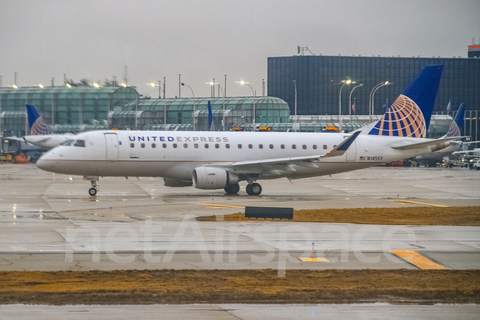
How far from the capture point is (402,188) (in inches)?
1578

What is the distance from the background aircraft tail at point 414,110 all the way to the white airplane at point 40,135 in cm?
4241

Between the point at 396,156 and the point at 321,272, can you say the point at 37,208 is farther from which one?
the point at 396,156

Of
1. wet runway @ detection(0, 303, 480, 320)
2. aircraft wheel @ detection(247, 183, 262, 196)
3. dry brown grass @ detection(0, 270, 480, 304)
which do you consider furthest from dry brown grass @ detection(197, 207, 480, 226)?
wet runway @ detection(0, 303, 480, 320)

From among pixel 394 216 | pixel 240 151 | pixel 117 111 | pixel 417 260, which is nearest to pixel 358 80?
pixel 117 111

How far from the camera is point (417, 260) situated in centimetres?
1480

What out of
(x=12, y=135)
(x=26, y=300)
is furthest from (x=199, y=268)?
(x=12, y=135)

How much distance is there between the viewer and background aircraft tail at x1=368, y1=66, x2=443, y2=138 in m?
38.1

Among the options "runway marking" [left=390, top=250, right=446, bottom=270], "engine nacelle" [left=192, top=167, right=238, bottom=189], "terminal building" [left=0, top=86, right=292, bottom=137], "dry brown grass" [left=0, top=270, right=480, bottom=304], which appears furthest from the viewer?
"terminal building" [left=0, top=86, right=292, bottom=137]

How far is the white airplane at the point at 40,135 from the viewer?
68625mm

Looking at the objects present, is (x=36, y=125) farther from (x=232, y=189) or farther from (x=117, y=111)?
(x=232, y=189)

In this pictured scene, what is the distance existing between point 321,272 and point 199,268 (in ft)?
9.24

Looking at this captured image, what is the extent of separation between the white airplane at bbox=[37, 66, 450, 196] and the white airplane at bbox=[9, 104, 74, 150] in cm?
3835

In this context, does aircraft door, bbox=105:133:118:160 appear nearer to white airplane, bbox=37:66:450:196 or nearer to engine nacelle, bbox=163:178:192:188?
white airplane, bbox=37:66:450:196

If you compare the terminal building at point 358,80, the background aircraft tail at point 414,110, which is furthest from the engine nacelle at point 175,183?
the terminal building at point 358,80
